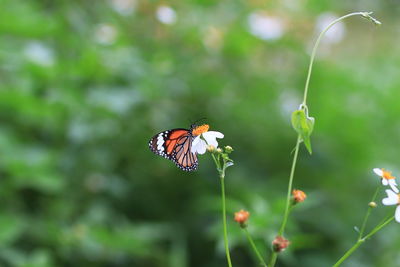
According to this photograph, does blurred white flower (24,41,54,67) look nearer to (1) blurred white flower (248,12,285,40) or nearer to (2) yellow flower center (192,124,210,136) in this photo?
(1) blurred white flower (248,12,285,40)

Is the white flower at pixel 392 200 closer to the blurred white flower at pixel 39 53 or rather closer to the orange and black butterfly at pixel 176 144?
the orange and black butterfly at pixel 176 144

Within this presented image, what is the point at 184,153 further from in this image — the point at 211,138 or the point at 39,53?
the point at 39,53

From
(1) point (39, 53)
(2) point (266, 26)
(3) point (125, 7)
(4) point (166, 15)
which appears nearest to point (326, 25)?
(2) point (266, 26)

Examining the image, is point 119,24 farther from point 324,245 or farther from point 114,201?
point 324,245

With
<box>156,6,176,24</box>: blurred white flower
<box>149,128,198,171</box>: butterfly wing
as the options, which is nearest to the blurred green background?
<box>156,6,176,24</box>: blurred white flower

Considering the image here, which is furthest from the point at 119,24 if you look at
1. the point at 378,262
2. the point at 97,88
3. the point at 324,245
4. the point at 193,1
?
the point at 378,262

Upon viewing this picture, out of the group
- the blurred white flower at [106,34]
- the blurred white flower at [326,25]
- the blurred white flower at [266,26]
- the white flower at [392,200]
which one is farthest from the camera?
the blurred white flower at [326,25]

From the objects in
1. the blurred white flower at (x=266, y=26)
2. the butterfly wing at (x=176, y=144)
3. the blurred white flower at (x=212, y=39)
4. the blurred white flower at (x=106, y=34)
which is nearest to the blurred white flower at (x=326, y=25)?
the blurred white flower at (x=266, y=26)
